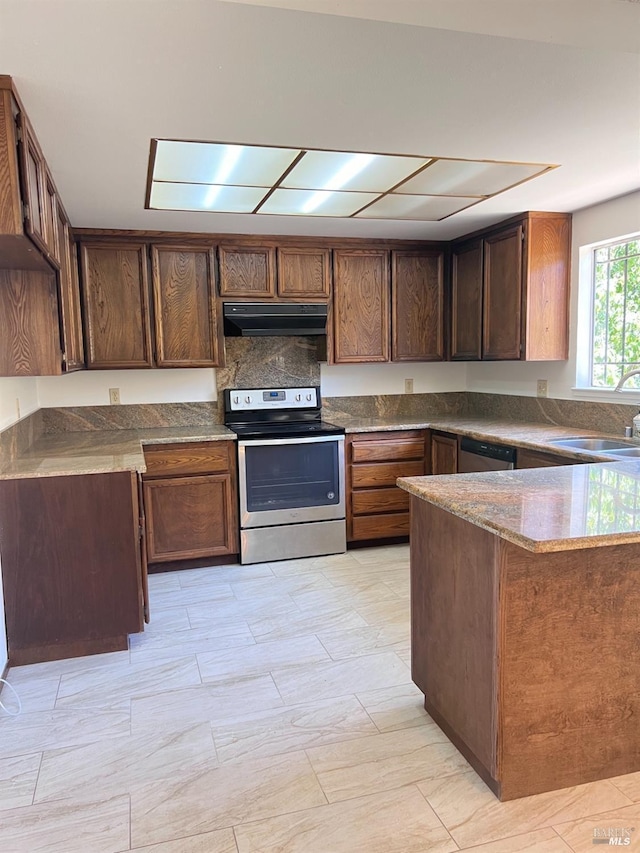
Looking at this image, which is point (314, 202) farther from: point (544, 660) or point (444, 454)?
point (544, 660)

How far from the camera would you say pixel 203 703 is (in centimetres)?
229

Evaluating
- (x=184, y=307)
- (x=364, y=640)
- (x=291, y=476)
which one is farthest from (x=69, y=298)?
(x=364, y=640)

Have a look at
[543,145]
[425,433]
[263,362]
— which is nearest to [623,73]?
[543,145]

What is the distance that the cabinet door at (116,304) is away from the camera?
3721mm

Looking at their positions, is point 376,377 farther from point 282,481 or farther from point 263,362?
point 282,481

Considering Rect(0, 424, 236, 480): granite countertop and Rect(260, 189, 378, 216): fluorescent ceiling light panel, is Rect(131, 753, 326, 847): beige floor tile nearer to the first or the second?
Rect(0, 424, 236, 480): granite countertop

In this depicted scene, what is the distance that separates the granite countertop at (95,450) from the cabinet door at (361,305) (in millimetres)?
1104

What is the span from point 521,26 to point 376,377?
3371 millimetres

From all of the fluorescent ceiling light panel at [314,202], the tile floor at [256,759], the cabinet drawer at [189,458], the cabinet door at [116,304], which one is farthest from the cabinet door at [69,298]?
the tile floor at [256,759]

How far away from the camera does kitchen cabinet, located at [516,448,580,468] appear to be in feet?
9.61

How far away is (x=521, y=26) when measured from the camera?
4.45 feet

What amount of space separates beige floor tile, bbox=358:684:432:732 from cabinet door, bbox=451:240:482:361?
246 cm

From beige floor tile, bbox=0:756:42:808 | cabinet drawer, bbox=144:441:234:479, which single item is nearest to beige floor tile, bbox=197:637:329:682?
beige floor tile, bbox=0:756:42:808

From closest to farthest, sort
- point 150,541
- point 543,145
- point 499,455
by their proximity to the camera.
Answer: point 543,145
point 499,455
point 150,541
